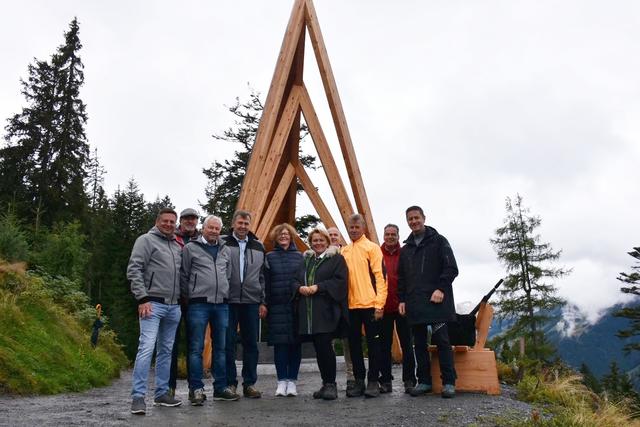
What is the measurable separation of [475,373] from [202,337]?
288cm

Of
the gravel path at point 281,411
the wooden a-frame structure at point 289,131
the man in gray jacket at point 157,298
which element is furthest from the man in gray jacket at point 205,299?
the wooden a-frame structure at point 289,131

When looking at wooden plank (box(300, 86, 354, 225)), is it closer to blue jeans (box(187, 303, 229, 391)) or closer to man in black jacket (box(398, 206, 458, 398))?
man in black jacket (box(398, 206, 458, 398))

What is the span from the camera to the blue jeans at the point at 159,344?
14.9ft

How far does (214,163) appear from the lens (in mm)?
22094

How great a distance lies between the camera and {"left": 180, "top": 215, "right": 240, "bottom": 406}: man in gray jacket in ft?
16.0

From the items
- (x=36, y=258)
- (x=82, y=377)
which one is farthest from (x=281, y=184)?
(x=36, y=258)

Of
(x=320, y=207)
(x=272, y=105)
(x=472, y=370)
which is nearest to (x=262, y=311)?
(x=472, y=370)

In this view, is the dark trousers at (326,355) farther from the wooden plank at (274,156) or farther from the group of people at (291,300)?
the wooden plank at (274,156)

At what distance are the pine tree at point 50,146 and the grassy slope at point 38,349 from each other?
46.7 ft

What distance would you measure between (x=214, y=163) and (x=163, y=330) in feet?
58.6

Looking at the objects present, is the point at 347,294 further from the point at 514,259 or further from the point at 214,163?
the point at 514,259

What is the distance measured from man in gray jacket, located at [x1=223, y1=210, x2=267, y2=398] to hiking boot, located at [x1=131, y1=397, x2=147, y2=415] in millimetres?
1022

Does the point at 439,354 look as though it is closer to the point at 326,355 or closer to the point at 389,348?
the point at 389,348

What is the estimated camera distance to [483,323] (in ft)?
19.7
